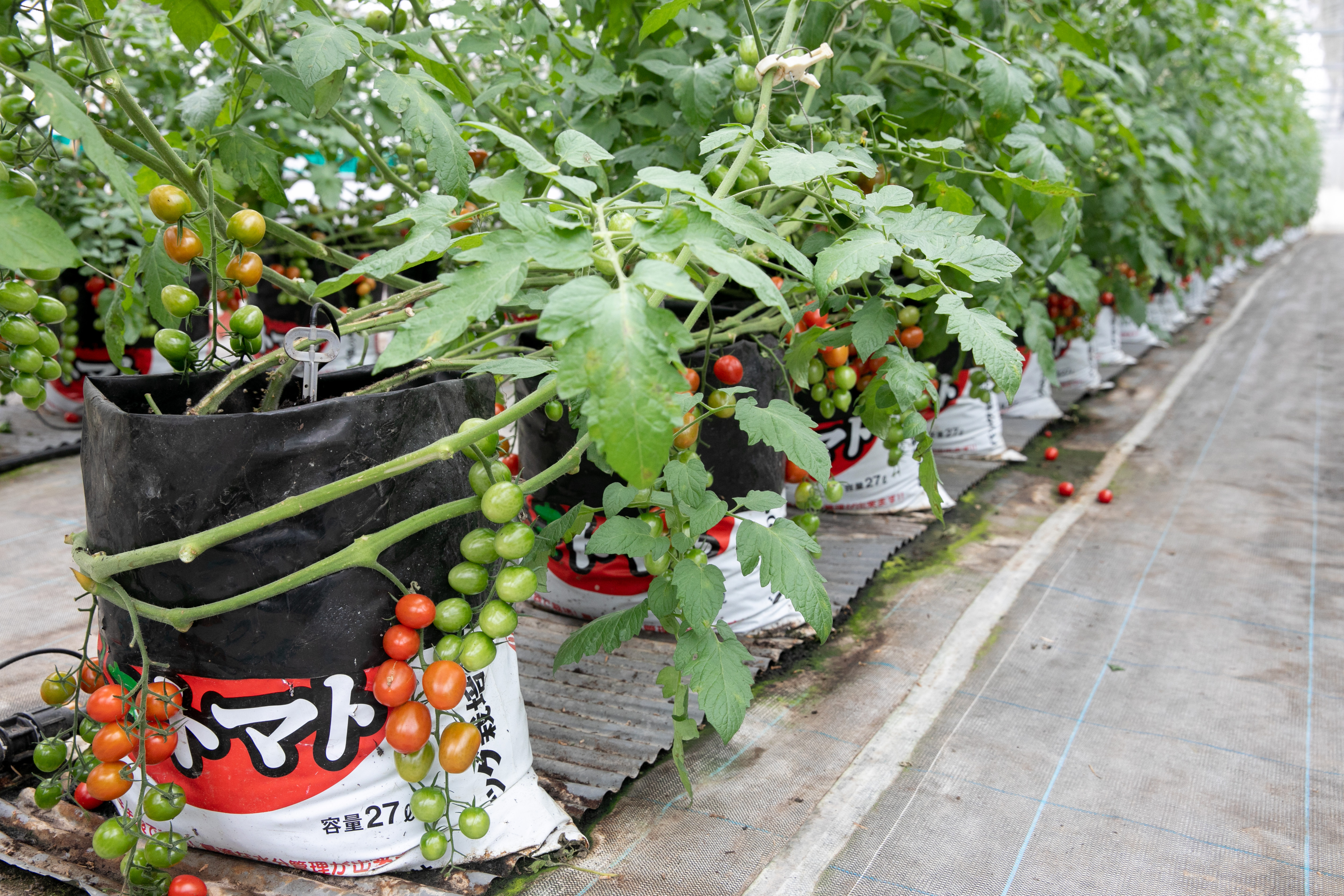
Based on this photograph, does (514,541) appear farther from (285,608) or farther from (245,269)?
(245,269)

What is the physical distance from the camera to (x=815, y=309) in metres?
1.84

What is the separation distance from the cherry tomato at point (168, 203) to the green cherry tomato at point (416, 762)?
70 centimetres

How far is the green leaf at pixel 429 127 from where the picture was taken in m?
1.15

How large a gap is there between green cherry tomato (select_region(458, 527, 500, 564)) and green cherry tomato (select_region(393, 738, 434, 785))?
25 centimetres

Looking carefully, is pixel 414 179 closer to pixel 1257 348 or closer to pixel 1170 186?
pixel 1170 186

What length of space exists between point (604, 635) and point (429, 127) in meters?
0.75

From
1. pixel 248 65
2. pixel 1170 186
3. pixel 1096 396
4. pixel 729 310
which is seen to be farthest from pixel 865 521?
pixel 1096 396

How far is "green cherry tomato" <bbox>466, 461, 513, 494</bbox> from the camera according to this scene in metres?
1.11

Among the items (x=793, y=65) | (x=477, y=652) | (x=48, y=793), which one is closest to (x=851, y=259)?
(x=793, y=65)

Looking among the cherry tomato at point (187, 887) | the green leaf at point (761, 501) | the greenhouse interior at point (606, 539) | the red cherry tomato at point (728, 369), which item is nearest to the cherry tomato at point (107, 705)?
the greenhouse interior at point (606, 539)

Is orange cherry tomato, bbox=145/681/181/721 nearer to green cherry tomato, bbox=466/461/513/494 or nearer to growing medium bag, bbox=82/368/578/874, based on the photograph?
growing medium bag, bbox=82/368/578/874

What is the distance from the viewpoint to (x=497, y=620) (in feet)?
3.59

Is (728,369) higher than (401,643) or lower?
higher

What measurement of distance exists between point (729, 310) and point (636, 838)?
1.18 metres
